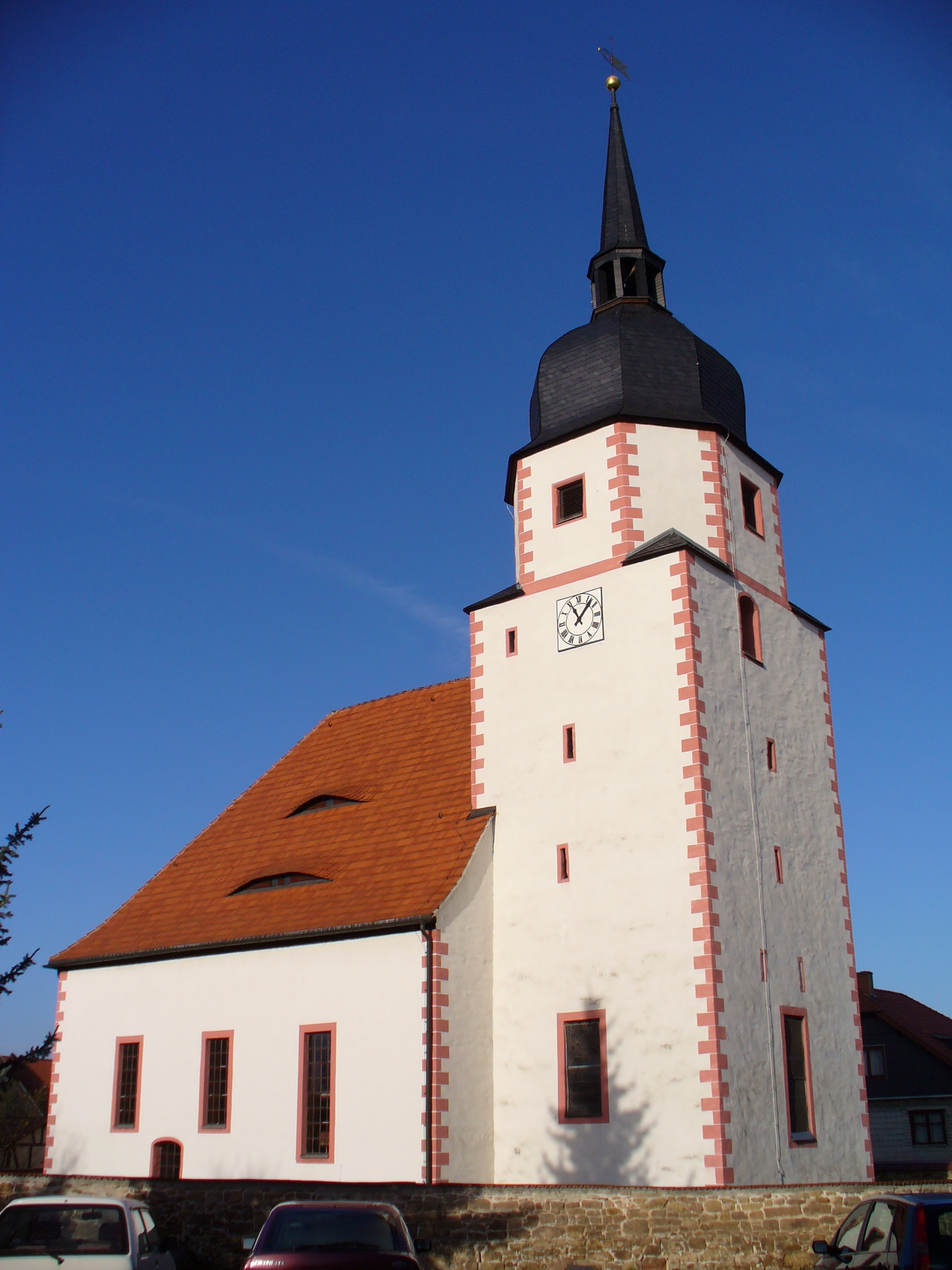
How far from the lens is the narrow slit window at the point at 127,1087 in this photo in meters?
20.6

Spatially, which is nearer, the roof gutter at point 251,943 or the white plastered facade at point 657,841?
the white plastered facade at point 657,841

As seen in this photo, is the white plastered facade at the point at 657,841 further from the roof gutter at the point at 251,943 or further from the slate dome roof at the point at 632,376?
the roof gutter at the point at 251,943

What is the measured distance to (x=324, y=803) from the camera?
23031 millimetres

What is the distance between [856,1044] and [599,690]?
21.6 ft

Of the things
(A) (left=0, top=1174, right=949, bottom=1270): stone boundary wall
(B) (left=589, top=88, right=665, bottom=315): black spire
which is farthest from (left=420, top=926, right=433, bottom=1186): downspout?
(B) (left=589, top=88, right=665, bottom=315): black spire

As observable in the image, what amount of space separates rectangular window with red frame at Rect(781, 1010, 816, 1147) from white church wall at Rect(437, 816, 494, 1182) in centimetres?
414

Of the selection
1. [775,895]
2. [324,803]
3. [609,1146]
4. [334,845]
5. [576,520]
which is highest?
[576,520]

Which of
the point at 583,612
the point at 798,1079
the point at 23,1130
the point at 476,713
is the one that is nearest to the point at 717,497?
the point at 583,612

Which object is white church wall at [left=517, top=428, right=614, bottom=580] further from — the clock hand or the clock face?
the clock hand

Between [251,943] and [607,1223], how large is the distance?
27.8 ft

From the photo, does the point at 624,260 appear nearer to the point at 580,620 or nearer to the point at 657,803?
the point at 580,620

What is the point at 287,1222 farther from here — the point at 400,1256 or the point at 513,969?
the point at 513,969

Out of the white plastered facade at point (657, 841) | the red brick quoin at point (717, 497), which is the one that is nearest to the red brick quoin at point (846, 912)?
the white plastered facade at point (657, 841)

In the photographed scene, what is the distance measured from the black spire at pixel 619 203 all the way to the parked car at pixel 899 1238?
17.6 metres
